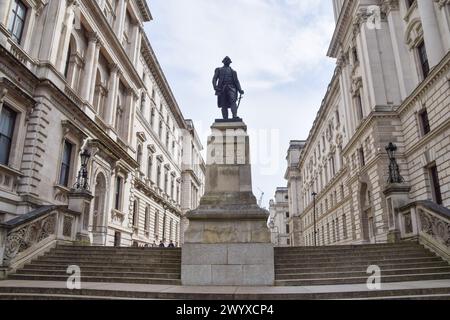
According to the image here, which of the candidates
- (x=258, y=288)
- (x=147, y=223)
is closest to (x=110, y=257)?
(x=258, y=288)

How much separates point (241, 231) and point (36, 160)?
11872mm

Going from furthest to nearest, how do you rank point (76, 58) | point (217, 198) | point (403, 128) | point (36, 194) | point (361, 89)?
point (361, 89) → point (403, 128) → point (76, 58) → point (36, 194) → point (217, 198)

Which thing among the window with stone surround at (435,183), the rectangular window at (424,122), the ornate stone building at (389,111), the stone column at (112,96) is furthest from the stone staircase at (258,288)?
the stone column at (112,96)

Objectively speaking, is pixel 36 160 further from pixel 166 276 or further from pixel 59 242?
pixel 166 276

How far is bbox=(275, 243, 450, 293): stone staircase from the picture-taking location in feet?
30.2

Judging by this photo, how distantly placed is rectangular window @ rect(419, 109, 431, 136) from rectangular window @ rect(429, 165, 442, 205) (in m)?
2.42

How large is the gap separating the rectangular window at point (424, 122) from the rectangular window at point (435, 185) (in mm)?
2421

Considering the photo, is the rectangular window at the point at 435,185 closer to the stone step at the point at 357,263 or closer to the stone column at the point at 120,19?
the stone step at the point at 357,263

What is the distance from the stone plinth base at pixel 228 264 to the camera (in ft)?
30.3

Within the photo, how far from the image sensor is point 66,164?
65.8ft

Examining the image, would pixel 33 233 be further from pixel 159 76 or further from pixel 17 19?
pixel 159 76

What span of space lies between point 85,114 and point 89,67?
3998 mm

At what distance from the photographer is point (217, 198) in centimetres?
1060
